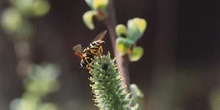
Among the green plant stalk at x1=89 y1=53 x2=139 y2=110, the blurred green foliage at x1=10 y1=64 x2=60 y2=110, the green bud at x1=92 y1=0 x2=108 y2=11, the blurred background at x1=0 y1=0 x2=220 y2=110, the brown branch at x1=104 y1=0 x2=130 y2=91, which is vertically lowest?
the green plant stalk at x1=89 y1=53 x2=139 y2=110

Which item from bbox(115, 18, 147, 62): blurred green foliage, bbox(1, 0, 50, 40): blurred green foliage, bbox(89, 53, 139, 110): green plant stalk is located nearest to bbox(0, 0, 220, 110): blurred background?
bbox(1, 0, 50, 40): blurred green foliage

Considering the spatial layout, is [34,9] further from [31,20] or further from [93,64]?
[93,64]

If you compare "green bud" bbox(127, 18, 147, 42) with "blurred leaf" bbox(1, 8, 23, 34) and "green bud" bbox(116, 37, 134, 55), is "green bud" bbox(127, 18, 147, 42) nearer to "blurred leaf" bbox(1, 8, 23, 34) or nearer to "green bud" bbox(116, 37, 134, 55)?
"green bud" bbox(116, 37, 134, 55)

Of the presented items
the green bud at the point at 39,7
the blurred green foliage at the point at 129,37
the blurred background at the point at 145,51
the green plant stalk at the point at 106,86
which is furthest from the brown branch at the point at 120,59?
the green bud at the point at 39,7

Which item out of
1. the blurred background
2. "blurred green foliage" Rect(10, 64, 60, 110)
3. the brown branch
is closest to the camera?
the brown branch

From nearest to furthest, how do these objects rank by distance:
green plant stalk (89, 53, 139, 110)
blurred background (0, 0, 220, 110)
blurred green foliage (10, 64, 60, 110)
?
green plant stalk (89, 53, 139, 110)
blurred green foliage (10, 64, 60, 110)
blurred background (0, 0, 220, 110)

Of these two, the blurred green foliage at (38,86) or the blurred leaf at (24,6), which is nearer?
the blurred green foliage at (38,86)

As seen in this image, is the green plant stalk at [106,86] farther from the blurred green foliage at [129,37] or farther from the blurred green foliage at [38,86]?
the blurred green foliage at [38,86]

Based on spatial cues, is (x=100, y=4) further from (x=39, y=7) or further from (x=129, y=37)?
(x=39, y=7)
